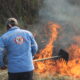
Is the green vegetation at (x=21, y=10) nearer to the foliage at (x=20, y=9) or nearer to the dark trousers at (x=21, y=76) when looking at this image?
the foliage at (x=20, y=9)

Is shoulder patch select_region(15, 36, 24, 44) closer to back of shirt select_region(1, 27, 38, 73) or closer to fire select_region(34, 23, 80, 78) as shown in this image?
back of shirt select_region(1, 27, 38, 73)

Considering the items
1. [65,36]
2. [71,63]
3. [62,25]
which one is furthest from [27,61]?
[62,25]

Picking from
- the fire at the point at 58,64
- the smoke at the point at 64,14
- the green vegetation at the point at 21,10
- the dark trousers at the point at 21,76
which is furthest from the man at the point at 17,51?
the green vegetation at the point at 21,10

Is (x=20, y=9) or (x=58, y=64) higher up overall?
(x=20, y=9)

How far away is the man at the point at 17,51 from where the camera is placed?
587 cm

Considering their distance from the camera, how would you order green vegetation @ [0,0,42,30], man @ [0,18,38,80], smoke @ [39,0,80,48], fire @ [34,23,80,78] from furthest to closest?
1. green vegetation @ [0,0,42,30]
2. smoke @ [39,0,80,48]
3. fire @ [34,23,80,78]
4. man @ [0,18,38,80]

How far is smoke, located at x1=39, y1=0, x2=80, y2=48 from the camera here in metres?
13.1

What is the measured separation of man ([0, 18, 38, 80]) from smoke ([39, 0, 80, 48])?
6735 millimetres

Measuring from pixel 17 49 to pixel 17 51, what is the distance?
0.13ft

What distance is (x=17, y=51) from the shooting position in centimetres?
589

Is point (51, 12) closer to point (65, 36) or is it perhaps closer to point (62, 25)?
point (62, 25)

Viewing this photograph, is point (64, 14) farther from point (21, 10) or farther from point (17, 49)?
point (17, 49)

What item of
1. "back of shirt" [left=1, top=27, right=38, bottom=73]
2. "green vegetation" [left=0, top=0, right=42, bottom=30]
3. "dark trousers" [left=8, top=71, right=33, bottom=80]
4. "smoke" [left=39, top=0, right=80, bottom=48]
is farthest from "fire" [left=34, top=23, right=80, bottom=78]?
"green vegetation" [left=0, top=0, right=42, bottom=30]

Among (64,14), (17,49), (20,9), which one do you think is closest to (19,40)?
(17,49)
